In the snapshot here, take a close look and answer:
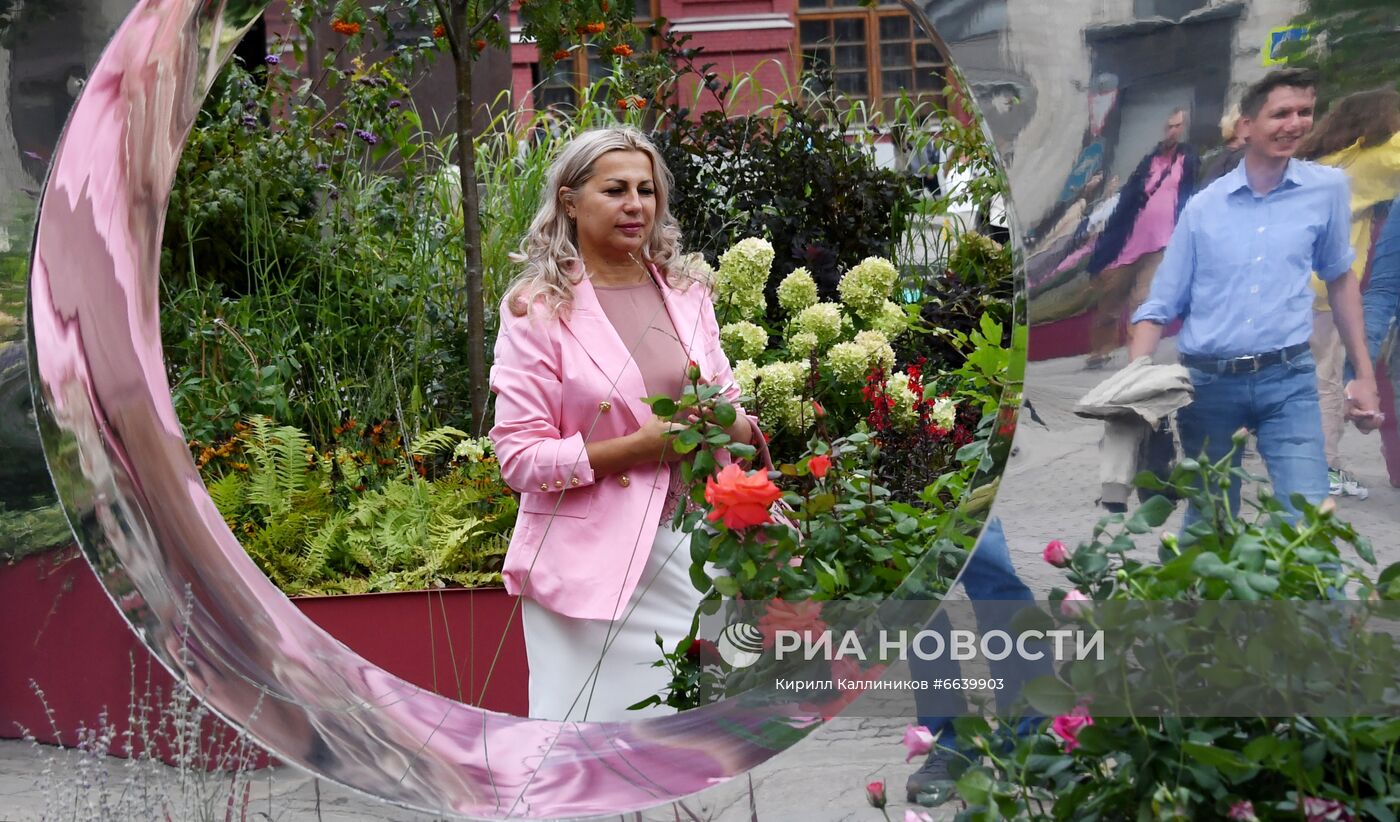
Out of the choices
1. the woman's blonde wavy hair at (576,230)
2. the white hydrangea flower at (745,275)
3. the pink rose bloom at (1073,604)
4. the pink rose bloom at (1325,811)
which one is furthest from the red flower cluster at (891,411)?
the pink rose bloom at (1325,811)

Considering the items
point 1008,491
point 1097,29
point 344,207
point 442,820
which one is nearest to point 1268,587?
point 1008,491

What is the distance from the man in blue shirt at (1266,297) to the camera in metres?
1.81

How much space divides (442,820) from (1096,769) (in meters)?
0.95

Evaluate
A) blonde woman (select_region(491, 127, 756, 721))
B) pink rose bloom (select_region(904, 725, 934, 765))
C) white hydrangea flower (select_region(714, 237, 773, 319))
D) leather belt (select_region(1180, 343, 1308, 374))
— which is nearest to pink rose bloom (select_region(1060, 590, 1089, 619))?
pink rose bloom (select_region(904, 725, 934, 765))

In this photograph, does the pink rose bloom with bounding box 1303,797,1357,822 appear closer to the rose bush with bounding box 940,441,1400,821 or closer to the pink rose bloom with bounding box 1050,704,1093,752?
the rose bush with bounding box 940,441,1400,821

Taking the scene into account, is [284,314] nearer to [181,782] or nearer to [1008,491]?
[181,782]

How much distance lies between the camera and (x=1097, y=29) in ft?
5.93

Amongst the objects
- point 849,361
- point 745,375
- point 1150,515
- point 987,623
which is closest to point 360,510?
point 745,375

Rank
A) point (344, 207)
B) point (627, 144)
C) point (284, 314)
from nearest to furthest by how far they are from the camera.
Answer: point (627, 144), point (284, 314), point (344, 207)

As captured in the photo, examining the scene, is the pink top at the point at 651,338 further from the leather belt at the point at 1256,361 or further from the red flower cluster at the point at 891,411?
the red flower cluster at the point at 891,411

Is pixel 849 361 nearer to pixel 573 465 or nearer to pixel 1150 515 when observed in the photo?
pixel 573 465

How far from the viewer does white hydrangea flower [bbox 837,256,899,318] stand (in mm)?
5422

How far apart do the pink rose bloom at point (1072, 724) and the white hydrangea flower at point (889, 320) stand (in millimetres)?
3886

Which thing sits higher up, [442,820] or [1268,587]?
[1268,587]
